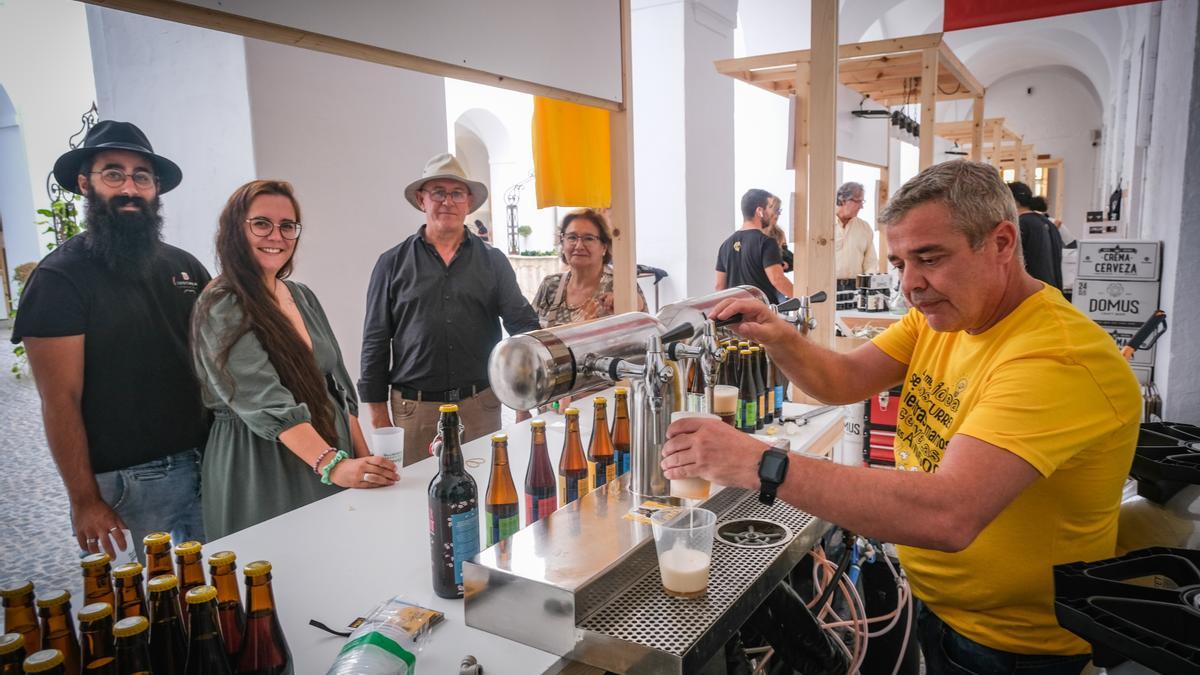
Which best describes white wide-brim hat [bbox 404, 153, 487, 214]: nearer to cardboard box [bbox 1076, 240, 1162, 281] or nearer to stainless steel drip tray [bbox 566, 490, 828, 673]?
stainless steel drip tray [bbox 566, 490, 828, 673]

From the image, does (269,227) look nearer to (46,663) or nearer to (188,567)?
(188,567)

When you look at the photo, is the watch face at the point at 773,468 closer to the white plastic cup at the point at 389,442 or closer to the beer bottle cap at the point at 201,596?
the beer bottle cap at the point at 201,596

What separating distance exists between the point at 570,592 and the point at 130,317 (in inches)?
71.9

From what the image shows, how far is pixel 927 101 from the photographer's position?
4820mm

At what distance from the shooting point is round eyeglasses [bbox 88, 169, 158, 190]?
2.33 metres

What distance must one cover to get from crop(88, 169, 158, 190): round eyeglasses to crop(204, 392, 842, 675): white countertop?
4.64 ft

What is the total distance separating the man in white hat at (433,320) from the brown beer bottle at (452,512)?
1732mm

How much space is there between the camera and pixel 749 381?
7.35 feet

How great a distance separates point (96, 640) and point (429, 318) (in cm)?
214

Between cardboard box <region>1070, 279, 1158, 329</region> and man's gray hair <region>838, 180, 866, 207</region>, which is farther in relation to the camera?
man's gray hair <region>838, 180, 866, 207</region>

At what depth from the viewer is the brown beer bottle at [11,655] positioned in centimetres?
77

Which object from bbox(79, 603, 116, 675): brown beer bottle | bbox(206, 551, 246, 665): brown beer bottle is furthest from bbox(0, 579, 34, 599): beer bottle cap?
bbox(206, 551, 246, 665): brown beer bottle

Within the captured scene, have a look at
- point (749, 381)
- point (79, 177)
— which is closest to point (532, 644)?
point (749, 381)

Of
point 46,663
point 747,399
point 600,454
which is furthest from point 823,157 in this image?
point 46,663
